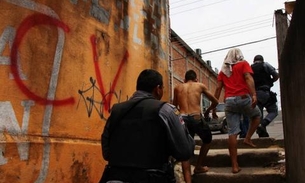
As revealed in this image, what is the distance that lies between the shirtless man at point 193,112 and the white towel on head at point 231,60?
1.36 ft

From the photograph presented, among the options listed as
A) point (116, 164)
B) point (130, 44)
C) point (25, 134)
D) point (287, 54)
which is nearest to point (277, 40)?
point (287, 54)

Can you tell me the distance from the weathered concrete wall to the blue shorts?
1518 millimetres

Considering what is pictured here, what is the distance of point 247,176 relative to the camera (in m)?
4.86

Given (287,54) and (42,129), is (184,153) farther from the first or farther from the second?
(287,54)

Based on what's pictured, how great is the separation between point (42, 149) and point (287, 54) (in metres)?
2.79

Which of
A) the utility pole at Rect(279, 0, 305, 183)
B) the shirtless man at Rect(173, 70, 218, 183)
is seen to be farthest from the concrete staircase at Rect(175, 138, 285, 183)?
the utility pole at Rect(279, 0, 305, 183)

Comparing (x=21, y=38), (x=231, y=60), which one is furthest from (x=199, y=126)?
(x=21, y=38)

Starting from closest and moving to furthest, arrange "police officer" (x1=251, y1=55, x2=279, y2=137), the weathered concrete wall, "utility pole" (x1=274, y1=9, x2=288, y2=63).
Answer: the weathered concrete wall
"utility pole" (x1=274, y1=9, x2=288, y2=63)
"police officer" (x1=251, y1=55, x2=279, y2=137)

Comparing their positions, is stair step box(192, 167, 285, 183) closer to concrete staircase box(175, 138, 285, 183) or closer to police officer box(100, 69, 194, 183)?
concrete staircase box(175, 138, 285, 183)

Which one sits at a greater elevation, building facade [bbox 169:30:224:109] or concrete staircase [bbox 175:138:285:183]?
building facade [bbox 169:30:224:109]

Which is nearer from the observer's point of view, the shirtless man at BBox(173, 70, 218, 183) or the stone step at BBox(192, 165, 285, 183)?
the stone step at BBox(192, 165, 285, 183)

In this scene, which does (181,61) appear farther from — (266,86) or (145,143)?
(145,143)

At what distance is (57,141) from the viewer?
150 inches

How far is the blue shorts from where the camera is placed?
5.02 meters
